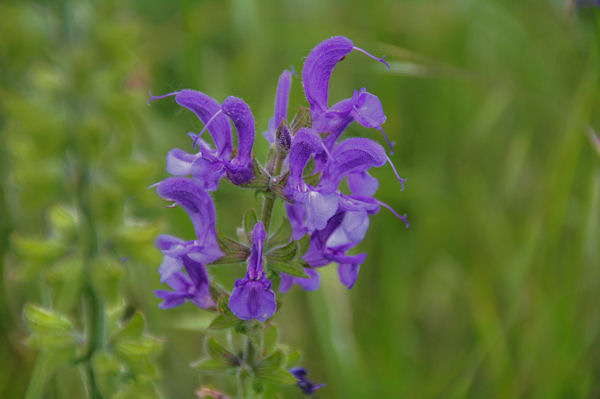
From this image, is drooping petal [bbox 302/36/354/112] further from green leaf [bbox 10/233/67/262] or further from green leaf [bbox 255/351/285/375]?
green leaf [bbox 10/233/67/262]

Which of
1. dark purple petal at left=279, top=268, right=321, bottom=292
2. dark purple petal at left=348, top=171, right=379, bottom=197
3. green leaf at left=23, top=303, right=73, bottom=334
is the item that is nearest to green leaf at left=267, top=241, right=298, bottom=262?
dark purple petal at left=279, top=268, right=321, bottom=292

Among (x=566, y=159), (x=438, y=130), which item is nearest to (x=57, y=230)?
(x=566, y=159)

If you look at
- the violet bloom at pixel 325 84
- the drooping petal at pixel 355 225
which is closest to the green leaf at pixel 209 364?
the drooping petal at pixel 355 225

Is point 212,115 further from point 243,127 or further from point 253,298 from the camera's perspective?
point 253,298

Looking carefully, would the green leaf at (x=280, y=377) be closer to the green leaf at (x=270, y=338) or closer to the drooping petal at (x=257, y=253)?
the green leaf at (x=270, y=338)

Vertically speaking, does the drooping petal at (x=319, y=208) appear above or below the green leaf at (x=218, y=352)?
above

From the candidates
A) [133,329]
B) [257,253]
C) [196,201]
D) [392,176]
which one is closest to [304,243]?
[257,253]

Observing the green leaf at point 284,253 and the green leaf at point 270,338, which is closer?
the green leaf at point 284,253
